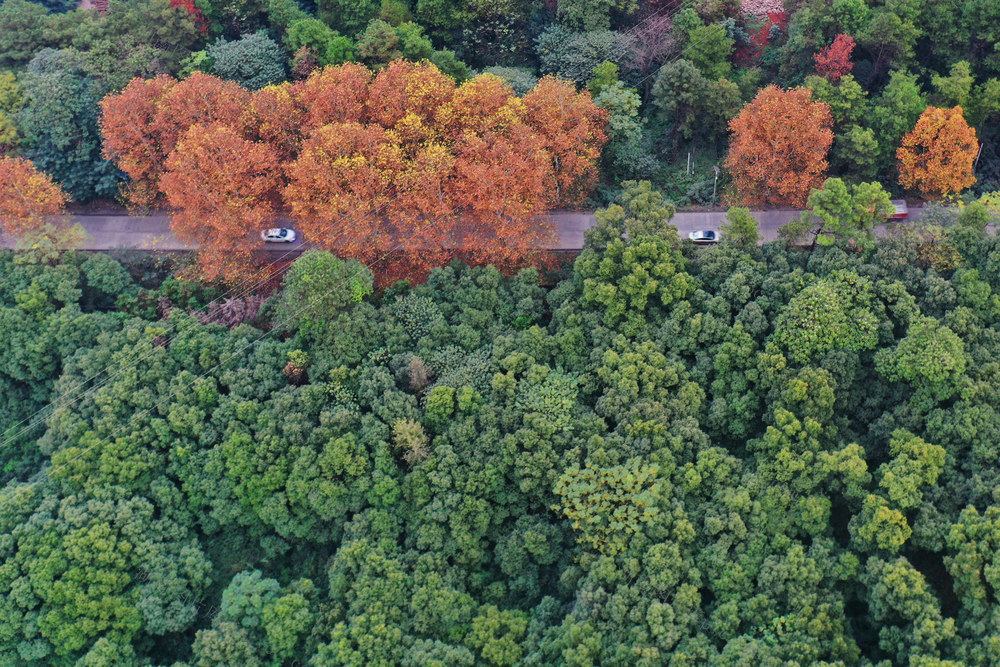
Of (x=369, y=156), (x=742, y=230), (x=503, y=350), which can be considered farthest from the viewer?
(x=369, y=156)

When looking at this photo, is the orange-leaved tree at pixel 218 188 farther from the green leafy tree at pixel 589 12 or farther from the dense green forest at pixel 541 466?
the green leafy tree at pixel 589 12

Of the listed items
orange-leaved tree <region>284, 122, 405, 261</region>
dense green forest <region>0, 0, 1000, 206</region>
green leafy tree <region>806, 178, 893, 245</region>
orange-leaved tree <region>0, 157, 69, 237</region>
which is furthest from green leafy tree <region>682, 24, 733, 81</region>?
orange-leaved tree <region>0, 157, 69, 237</region>

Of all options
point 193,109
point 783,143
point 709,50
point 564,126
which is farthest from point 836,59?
point 193,109

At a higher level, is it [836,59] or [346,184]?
[836,59]

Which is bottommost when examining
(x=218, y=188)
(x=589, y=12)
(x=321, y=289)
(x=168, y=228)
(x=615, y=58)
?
(x=168, y=228)

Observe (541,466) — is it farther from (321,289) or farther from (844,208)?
(844,208)

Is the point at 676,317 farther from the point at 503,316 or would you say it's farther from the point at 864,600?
the point at 864,600

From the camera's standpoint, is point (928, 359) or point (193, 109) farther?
point (193, 109)
